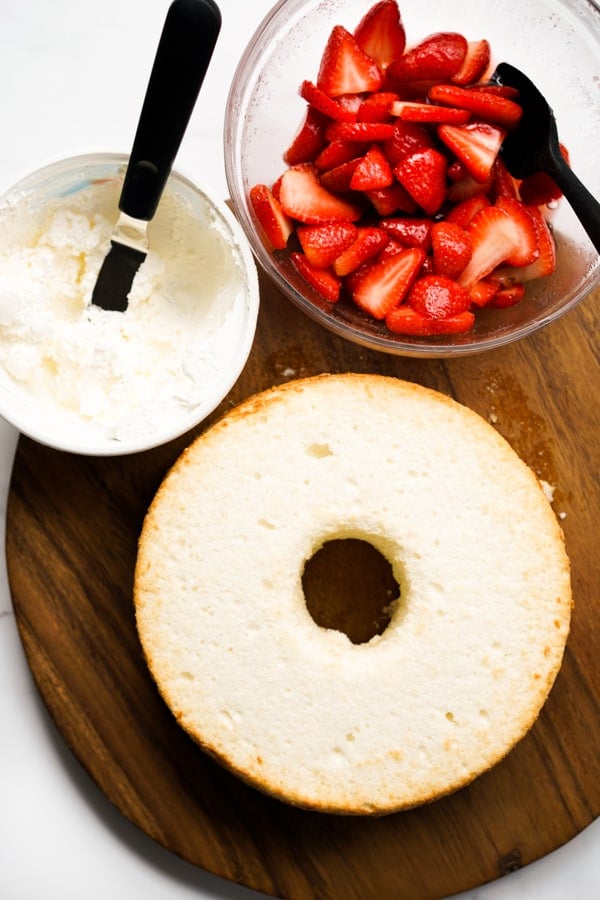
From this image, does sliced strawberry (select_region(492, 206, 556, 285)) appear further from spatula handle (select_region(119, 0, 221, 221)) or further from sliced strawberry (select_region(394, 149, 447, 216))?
spatula handle (select_region(119, 0, 221, 221))

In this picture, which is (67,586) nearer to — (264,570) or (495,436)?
(264,570)

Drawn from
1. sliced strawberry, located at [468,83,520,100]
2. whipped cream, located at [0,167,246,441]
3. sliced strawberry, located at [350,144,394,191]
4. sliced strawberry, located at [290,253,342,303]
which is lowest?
whipped cream, located at [0,167,246,441]

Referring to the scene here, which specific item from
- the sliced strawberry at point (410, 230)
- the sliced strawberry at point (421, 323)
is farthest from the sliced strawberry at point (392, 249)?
the sliced strawberry at point (421, 323)

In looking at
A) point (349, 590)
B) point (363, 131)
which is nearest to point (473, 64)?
point (363, 131)

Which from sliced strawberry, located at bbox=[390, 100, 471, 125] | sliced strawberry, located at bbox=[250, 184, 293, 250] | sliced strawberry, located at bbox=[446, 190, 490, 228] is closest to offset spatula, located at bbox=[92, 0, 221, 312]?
sliced strawberry, located at bbox=[250, 184, 293, 250]

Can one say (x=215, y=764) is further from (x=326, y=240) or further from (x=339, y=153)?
(x=339, y=153)

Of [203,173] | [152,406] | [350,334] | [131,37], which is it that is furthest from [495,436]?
[131,37]
